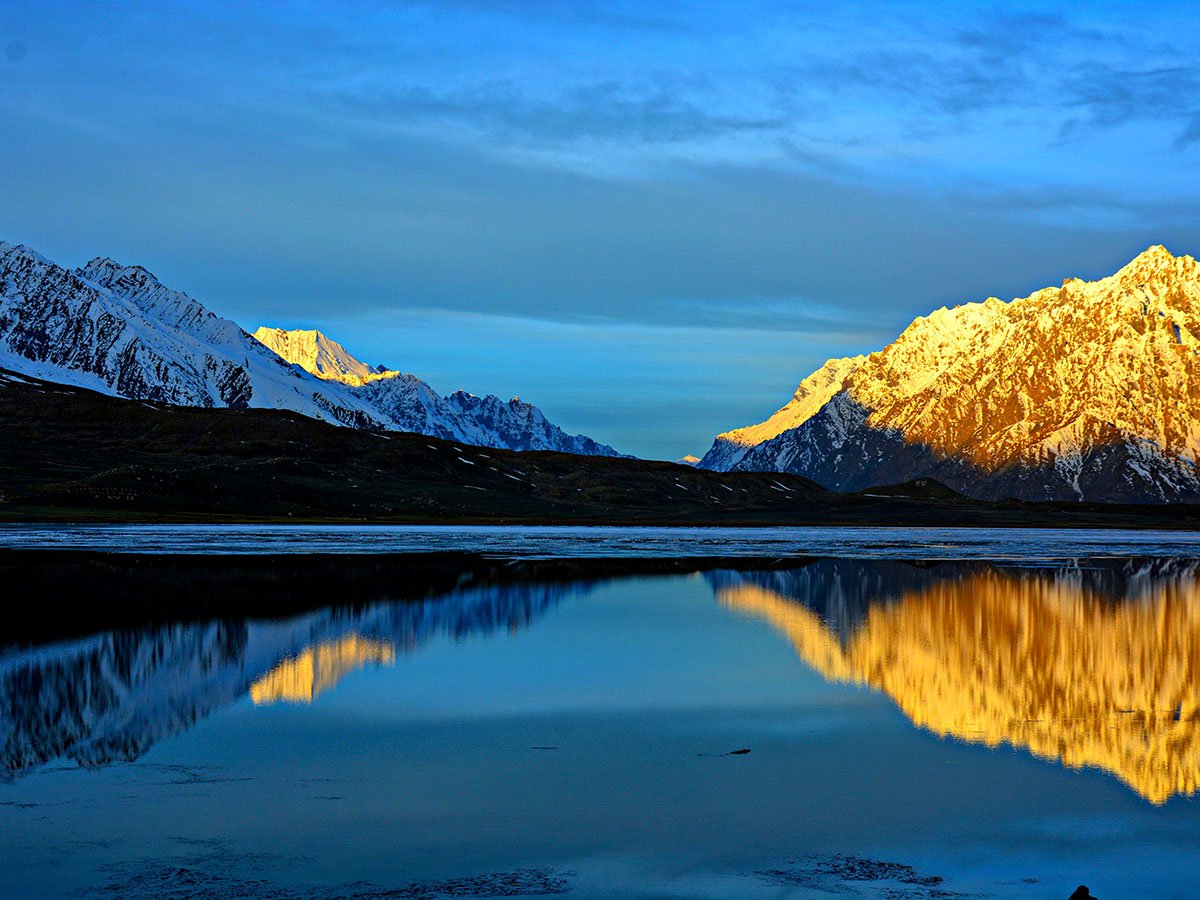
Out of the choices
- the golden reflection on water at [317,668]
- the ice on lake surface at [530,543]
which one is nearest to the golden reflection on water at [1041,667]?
the golden reflection on water at [317,668]

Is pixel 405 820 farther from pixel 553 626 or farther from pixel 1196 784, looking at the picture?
pixel 553 626

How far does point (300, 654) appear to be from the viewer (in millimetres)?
39406

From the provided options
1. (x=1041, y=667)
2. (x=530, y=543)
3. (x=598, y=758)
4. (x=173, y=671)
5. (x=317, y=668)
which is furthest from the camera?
(x=530, y=543)

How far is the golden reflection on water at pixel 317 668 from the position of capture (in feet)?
107

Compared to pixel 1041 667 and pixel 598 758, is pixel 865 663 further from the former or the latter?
pixel 598 758

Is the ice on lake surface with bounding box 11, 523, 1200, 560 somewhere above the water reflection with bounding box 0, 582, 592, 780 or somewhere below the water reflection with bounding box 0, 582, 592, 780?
above

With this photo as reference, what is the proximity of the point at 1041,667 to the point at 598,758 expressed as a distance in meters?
17.4

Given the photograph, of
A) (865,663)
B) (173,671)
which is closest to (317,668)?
(173,671)

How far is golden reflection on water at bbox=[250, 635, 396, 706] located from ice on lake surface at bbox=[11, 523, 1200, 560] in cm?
4789

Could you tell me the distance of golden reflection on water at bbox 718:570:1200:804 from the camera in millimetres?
27656

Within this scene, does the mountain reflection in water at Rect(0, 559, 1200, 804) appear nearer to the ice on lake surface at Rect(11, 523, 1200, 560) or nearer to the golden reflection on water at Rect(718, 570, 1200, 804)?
the golden reflection on water at Rect(718, 570, 1200, 804)

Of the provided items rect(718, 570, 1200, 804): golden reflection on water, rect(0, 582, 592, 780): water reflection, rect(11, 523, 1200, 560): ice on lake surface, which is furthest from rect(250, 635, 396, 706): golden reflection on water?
rect(11, 523, 1200, 560): ice on lake surface

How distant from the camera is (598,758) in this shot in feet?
85.6

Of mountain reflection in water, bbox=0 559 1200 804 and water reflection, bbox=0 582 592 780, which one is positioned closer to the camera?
water reflection, bbox=0 582 592 780
